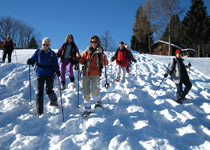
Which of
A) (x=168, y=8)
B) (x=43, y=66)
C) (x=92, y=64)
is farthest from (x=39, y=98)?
(x=168, y=8)

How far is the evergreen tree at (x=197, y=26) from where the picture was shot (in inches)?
1219

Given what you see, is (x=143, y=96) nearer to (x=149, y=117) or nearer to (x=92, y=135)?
(x=149, y=117)

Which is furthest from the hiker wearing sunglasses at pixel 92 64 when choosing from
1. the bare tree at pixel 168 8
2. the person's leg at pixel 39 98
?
the bare tree at pixel 168 8

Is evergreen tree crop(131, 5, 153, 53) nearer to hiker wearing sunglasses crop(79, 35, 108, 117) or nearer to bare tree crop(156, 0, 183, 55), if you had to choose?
bare tree crop(156, 0, 183, 55)

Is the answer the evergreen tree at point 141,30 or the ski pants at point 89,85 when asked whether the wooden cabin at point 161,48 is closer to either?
the evergreen tree at point 141,30

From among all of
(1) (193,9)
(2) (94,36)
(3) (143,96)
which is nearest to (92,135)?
(2) (94,36)

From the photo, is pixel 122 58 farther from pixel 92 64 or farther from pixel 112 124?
pixel 112 124

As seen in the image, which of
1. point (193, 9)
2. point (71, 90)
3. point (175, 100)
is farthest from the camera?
point (193, 9)

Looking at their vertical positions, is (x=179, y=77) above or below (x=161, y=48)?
below

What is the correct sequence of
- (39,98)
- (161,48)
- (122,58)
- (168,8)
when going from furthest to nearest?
(161,48) → (168,8) → (122,58) → (39,98)

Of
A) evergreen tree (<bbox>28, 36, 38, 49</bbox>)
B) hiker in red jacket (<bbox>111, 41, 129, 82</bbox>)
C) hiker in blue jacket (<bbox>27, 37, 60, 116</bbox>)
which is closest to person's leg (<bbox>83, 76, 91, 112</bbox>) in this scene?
hiker in blue jacket (<bbox>27, 37, 60, 116</bbox>)

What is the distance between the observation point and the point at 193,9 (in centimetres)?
3288

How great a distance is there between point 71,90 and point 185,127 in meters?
4.09

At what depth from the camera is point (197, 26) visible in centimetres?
3127
